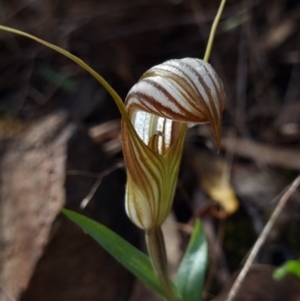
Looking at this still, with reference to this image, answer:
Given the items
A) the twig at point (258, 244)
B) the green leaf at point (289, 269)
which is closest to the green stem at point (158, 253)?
the twig at point (258, 244)

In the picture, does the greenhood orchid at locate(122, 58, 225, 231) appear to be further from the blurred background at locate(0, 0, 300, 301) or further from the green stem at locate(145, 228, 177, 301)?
the blurred background at locate(0, 0, 300, 301)

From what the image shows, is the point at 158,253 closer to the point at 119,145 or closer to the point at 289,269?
the point at 289,269

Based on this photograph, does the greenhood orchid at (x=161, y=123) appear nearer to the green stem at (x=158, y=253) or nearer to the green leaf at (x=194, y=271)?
the green stem at (x=158, y=253)

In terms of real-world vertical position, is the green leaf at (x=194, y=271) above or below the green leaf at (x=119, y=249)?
below

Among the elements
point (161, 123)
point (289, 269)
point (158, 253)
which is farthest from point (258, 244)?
point (161, 123)

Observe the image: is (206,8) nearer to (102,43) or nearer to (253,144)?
(102,43)

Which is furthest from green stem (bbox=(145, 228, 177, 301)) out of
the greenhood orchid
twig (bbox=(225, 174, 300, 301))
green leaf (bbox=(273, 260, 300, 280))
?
green leaf (bbox=(273, 260, 300, 280))

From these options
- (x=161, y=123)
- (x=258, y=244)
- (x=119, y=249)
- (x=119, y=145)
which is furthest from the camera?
(x=119, y=145)
